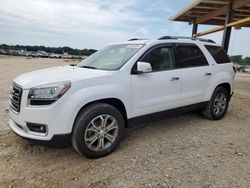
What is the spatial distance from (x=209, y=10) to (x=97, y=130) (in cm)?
1073

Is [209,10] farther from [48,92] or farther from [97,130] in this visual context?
[48,92]

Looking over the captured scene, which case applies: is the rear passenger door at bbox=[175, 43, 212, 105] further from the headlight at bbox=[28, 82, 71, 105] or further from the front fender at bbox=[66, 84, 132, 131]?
the headlight at bbox=[28, 82, 71, 105]

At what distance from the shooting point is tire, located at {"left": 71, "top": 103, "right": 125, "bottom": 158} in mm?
3166

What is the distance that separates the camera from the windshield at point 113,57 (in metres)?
3.87

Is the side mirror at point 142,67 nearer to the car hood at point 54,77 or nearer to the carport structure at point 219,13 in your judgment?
the car hood at point 54,77

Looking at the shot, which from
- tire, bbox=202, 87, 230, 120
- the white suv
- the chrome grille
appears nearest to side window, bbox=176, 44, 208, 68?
the white suv

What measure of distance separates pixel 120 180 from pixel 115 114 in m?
0.99

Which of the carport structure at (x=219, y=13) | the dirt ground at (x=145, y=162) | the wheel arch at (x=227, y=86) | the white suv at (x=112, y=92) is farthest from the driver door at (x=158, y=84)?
the carport structure at (x=219, y=13)

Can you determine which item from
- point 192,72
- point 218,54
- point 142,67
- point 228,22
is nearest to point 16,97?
point 142,67

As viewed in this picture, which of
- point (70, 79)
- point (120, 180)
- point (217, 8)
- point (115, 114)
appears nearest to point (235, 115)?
point (115, 114)

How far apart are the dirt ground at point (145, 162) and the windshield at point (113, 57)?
1387 millimetres

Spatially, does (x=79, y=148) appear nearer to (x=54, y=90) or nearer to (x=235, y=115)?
(x=54, y=90)

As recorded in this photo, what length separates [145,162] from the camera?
3.34 metres

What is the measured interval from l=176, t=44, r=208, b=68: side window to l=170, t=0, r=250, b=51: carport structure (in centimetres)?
492
